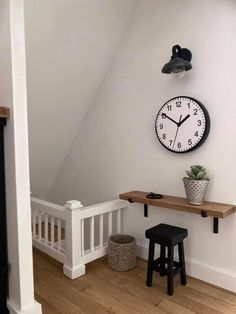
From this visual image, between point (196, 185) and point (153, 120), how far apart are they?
32.5 inches

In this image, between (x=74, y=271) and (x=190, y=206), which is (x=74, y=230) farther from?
(x=190, y=206)

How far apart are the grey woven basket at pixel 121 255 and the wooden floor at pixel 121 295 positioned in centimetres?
6

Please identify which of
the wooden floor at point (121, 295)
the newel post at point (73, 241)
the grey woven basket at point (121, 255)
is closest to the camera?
the wooden floor at point (121, 295)

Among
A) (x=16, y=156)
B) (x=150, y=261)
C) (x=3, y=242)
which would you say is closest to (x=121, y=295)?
(x=150, y=261)

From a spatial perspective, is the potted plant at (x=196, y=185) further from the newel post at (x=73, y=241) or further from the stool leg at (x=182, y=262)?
the newel post at (x=73, y=241)

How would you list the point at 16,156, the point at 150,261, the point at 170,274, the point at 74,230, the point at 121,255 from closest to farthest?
the point at 16,156 < the point at 170,274 < the point at 150,261 < the point at 74,230 < the point at 121,255

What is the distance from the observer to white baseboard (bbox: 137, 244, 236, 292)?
2.06 m

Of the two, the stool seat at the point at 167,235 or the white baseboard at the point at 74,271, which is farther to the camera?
the white baseboard at the point at 74,271

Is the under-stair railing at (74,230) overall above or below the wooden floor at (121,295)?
above

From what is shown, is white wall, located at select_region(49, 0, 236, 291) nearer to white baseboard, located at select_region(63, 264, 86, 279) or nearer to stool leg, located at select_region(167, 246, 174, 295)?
stool leg, located at select_region(167, 246, 174, 295)

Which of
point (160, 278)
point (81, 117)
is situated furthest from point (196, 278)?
point (81, 117)

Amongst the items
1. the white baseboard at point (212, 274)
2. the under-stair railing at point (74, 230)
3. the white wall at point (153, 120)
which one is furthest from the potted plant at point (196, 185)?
the under-stair railing at point (74, 230)

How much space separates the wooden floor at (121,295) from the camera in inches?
72.1

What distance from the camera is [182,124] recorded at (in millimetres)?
2260
